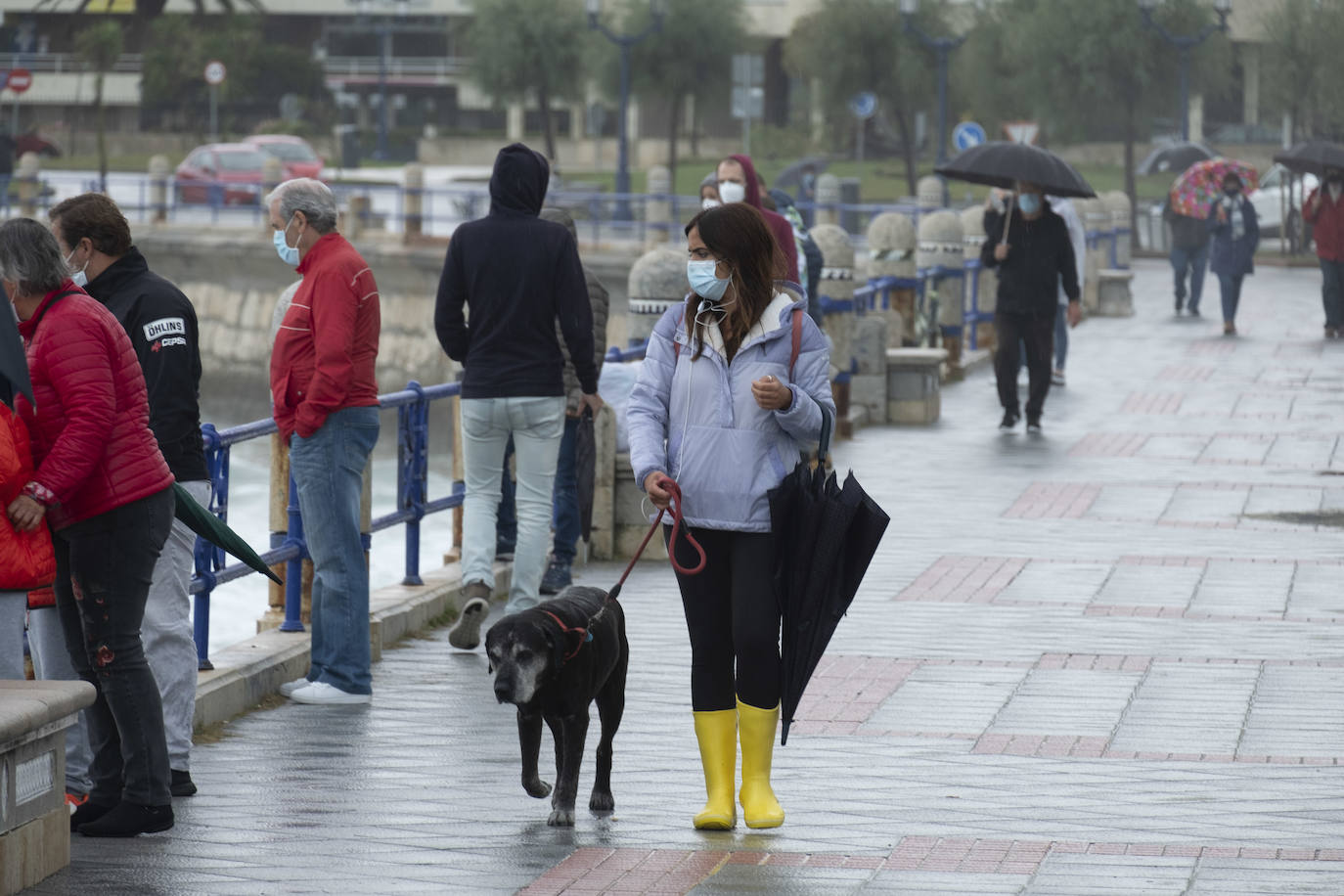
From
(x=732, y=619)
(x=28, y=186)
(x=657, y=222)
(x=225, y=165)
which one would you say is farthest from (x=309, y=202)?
(x=225, y=165)

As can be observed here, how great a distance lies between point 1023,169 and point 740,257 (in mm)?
10431

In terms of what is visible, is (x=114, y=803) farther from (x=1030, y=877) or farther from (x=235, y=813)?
(x=1030, y=877)

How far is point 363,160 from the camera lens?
70750 millimetres

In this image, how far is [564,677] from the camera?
5699 millimetres

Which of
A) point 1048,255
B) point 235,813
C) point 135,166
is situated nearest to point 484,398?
point 235,813

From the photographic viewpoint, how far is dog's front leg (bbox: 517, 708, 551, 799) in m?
5.82

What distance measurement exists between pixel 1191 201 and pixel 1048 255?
37.7 feet

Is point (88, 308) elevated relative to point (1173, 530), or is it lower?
elevated

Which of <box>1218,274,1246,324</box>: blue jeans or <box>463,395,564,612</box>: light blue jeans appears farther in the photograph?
<box>1218,274,1246,324</box>: blue jeans

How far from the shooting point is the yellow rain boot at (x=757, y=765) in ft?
18.9

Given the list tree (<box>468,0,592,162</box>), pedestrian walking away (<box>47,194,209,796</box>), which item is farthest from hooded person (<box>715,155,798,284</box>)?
tree (<box>468,0,592,162</box>)

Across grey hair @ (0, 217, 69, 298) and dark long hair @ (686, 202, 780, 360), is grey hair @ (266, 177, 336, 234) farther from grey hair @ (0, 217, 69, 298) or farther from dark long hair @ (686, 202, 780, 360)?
dark long hair @ (686, 202, 780, 360)

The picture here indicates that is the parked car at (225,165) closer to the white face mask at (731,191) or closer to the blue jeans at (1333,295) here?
the blue jeans at (1333,295)

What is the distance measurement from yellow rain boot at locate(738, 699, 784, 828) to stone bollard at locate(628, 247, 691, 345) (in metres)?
6.64
